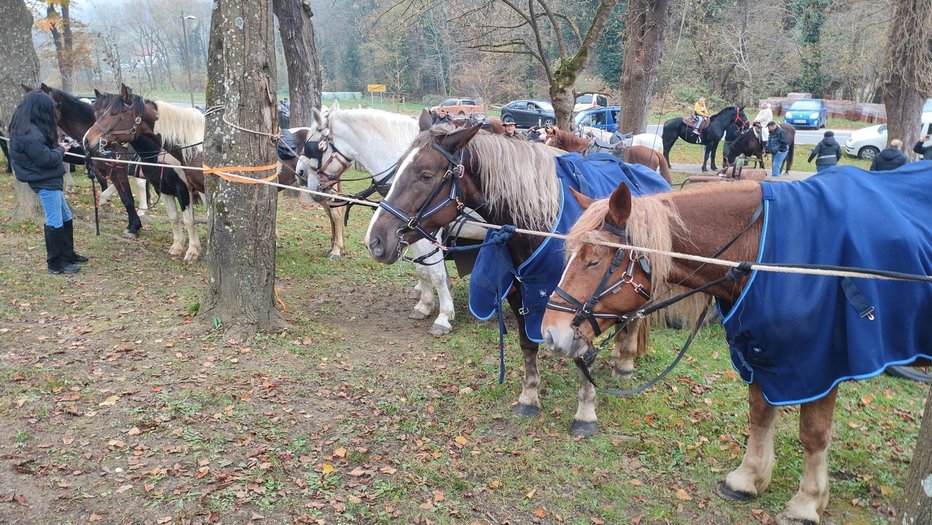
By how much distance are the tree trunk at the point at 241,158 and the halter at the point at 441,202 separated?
212 cm

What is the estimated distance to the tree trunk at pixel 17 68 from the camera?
10.4m

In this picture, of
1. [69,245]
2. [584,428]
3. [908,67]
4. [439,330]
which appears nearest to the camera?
[584,428]

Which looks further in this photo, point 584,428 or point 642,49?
point 642,49

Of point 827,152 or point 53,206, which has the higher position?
point 827,152

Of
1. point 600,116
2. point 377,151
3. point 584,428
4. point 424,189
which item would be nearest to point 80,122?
point 377,151

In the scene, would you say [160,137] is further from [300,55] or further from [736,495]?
[736,495]

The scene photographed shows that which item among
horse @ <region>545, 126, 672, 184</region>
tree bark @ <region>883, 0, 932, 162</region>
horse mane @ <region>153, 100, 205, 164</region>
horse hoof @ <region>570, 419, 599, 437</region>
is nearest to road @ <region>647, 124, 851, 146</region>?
tree bark @ <region>883, 0, 932, 162</region>

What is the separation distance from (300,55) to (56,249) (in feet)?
28.3

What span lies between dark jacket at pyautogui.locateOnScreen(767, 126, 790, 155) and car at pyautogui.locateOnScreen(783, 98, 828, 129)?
15.2 meters

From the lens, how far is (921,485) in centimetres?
231

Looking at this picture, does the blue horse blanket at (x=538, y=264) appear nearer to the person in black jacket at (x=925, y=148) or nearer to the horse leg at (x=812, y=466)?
the horse leg at (x=812, y=466)

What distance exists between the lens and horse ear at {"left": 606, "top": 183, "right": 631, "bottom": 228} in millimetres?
3016

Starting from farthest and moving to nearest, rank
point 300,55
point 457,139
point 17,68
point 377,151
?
point 300,55
point 17,68
point 377,151
point 457,139

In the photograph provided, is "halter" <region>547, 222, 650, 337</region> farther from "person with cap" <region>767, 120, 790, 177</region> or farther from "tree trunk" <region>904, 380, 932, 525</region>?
"person with cap" <region>767, 120, 790, 177</region>
